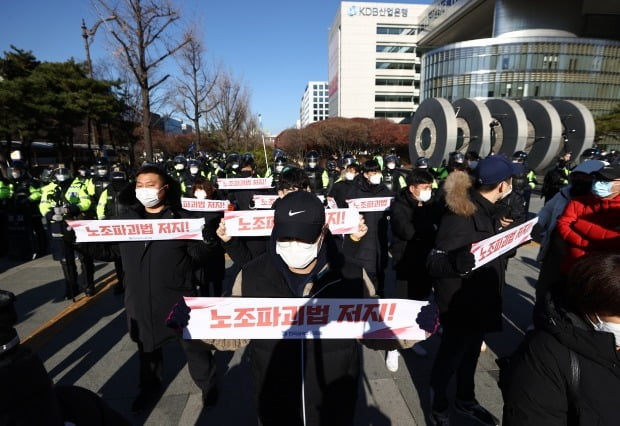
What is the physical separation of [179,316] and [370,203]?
322cm

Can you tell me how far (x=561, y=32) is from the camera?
144ft

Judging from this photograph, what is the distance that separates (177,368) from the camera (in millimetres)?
3514

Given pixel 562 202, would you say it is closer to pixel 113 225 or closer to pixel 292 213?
pixel 292 213

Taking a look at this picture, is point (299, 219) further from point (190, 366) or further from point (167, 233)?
point (190, 366)

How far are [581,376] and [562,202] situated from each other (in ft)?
11.8

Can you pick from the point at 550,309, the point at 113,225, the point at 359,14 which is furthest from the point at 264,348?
the point at 359,14

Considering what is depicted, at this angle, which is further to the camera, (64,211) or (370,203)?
(370,203)

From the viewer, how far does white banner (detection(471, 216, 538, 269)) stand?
231 cm

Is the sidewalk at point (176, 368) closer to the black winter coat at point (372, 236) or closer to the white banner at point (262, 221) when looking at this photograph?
the black winter coat at point (372, 236)

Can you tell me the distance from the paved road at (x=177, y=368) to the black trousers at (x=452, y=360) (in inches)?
13.2

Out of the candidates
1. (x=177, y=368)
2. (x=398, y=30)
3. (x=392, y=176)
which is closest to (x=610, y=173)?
(x=177, y=368)

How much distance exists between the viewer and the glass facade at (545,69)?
42312mm

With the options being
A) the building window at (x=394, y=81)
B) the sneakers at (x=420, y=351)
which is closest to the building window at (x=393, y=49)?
the building window at (x=394, y=81)

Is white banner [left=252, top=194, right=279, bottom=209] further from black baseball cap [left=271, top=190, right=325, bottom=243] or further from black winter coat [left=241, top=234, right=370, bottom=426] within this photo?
black baseball cap [left=271, top=190, right=325, bottom=243]
